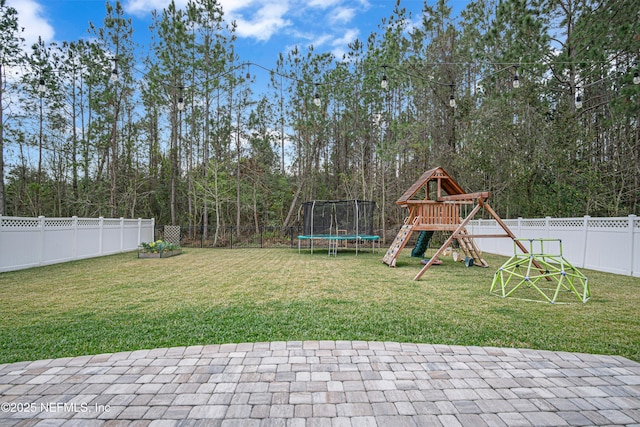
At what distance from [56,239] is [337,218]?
8253mm

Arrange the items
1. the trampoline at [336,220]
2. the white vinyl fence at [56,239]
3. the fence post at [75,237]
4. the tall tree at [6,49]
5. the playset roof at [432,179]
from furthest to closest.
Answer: the trampoline at [336,220], the tall tree at [6,49], the fence post at [75,237], the playset roof at [432,179], the white vinyl fence at [56,239]

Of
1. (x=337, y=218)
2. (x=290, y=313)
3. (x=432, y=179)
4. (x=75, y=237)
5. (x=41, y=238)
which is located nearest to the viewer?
(x=290, y=313)

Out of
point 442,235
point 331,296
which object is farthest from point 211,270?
point 442,235

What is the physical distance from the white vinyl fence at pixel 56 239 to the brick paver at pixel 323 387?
21.6 ft

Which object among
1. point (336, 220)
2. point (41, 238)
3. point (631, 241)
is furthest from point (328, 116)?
point (631, 241)

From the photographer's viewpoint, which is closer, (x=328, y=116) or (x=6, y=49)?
(x=6, y=49)

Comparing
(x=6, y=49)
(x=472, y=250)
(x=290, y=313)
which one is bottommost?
(x=290, y=313)

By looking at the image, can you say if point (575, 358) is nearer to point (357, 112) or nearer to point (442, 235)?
point (442, 235)

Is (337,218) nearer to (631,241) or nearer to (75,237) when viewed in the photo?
(631,241)

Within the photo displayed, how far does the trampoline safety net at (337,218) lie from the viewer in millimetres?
11352

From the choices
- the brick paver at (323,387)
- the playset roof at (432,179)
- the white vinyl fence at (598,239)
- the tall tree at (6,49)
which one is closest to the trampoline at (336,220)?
the playset roof at (432,179)

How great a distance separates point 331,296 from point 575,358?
2828 millimetres

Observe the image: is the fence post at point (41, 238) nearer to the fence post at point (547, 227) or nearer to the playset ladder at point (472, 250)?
the playset ladder at point (472, 250)

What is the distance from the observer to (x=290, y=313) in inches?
150
